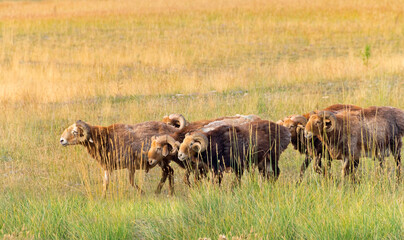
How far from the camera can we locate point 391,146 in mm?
10180

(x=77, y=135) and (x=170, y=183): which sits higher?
(x=77, y=135)

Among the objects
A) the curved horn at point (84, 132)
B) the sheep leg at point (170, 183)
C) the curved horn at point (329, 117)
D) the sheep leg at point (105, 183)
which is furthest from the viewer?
the curved horn at point (84, 132)

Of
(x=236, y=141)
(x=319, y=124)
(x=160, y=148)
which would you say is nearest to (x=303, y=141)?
(x=319, y=124)

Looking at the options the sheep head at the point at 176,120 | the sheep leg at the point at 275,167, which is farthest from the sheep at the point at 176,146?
the sheep leg at the point at 275,167

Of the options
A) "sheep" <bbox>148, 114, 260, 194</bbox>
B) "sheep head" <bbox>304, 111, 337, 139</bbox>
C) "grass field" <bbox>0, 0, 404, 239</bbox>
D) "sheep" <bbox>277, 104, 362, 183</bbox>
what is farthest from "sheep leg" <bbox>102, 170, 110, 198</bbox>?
"sheep head" <bbox>304, 111, 337, 139</bbox>

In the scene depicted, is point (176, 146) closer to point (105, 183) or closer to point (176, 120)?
point (105, 183)

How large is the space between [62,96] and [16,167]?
685 centimetres

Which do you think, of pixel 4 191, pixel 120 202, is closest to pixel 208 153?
pixel 120 202

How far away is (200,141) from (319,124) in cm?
194

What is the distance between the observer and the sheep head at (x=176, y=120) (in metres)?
10.3

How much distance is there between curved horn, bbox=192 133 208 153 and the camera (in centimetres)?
902

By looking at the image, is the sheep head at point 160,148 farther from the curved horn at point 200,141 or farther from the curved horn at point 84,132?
the curved horn at point 84,132

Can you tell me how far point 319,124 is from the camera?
9.66m

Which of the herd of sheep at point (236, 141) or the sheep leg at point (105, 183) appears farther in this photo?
the herd of sheep at point (236, 141)
